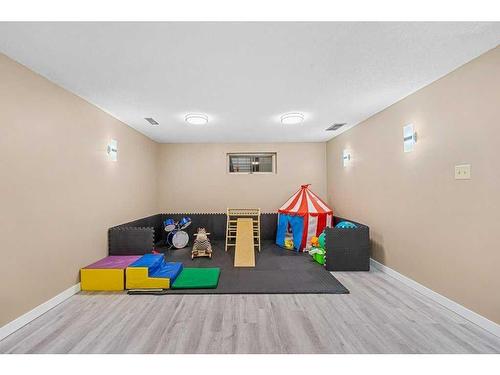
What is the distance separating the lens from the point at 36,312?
7.48ft

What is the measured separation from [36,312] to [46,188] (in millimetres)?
1300

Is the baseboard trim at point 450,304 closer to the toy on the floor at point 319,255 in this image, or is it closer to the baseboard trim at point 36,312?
the toy on the floor at point 319,255

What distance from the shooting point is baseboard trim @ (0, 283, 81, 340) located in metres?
1.99

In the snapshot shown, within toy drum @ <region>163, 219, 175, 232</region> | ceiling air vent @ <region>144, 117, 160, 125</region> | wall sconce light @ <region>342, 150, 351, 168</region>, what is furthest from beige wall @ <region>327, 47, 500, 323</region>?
toy drum @ <region>163, 219, 175, 232</region>

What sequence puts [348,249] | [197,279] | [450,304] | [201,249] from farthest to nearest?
[201,249]
[348,249]
[197,279]
[450,304]

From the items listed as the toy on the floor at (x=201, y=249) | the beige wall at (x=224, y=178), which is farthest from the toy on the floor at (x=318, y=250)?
the toy on the floor at (x=201, y=249)

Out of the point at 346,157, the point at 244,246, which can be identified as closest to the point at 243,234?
the point at 244,246

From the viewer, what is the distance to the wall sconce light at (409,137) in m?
2.90

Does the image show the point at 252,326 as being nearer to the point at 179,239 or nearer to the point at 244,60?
the point at 244,60

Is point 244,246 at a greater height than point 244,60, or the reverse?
point 244,60

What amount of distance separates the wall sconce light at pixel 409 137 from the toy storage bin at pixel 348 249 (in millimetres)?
1360
